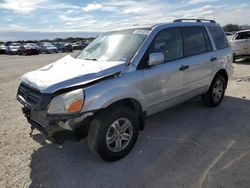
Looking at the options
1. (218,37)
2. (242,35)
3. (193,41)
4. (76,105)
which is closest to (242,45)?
(242,35)

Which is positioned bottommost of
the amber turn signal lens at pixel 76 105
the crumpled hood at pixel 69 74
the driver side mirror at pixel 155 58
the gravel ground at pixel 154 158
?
the gravel ground at pixel 154 158

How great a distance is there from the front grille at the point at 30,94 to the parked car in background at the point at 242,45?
40.8 feet

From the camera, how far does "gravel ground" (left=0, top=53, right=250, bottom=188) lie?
A: 3.31 metres

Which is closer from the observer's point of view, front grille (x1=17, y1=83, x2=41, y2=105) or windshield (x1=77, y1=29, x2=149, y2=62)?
front grille (x1=17, y1=83, x2=41, y2=105)

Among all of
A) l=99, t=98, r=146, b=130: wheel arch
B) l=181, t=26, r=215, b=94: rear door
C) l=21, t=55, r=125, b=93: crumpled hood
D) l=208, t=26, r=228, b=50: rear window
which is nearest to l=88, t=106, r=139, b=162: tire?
l=99, t=98, r=146, b=130: wheel arch

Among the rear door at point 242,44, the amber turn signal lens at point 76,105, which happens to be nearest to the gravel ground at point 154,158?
the amber turn signal lens at point 76,105

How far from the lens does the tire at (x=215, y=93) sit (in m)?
5.86

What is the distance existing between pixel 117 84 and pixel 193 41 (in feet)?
7.46

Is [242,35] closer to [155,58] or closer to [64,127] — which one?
[155,58]

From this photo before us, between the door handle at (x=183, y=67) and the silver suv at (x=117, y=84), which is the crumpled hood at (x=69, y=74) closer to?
the silver suv at (x=117, y=84)

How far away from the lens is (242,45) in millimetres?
13734

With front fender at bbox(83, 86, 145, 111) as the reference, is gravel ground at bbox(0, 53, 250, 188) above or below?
below

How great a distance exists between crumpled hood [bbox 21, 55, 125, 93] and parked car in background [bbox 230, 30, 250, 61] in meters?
11.6

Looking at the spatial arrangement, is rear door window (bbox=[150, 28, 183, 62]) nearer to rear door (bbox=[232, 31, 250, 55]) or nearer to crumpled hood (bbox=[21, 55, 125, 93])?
crumpled hood (bbox=[21, 55, 125, 93])
